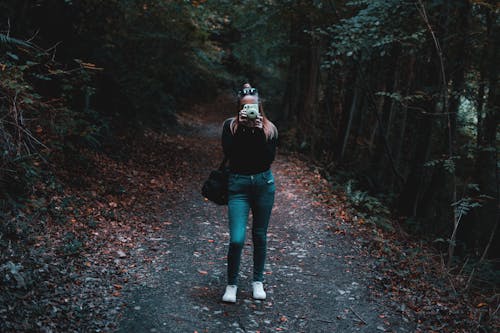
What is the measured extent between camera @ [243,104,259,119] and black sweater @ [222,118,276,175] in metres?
0.15

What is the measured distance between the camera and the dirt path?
15.5 feet

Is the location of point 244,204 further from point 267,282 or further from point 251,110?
point 267,282

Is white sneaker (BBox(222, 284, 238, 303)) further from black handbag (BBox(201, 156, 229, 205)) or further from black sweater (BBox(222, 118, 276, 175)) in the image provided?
black sweater (BBox(222, 118, 276, 175))

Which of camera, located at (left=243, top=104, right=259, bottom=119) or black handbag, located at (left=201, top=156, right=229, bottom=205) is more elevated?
camera, located at (left=243, top=104, right=259, bottom=119)

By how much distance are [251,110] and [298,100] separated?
55.6 feet

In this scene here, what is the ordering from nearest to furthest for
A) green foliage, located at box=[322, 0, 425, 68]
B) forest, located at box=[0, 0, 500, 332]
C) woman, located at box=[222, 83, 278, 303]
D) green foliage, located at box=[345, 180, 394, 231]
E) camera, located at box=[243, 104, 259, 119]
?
camera, located at box=[243, 104, 259, 119], woman, located at box=[222, 83, 278, 303], forest, located at box=[0, 0, 500, 332], green foliage, located at box=[345, 180, 394, 231], green foliage, located at box=[322, 0, 425, 68]

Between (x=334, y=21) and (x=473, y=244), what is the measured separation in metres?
8.07

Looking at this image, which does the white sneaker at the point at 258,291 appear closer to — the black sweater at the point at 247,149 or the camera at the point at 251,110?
the black sweater at the point at 247,149

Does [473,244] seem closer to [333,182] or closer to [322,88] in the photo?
[333,182]

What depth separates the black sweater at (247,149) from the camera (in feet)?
15.1

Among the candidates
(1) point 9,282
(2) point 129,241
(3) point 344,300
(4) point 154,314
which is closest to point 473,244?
(3) point 344,300

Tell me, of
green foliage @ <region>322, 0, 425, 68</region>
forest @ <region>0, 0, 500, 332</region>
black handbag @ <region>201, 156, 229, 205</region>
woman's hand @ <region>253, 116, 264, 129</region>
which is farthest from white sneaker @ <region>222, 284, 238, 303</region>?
green foliage @ <region>322, 0, 425, 68</region>

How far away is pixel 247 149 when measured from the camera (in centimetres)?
464

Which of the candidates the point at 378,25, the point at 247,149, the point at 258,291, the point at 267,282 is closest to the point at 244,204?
the point at 247,149
